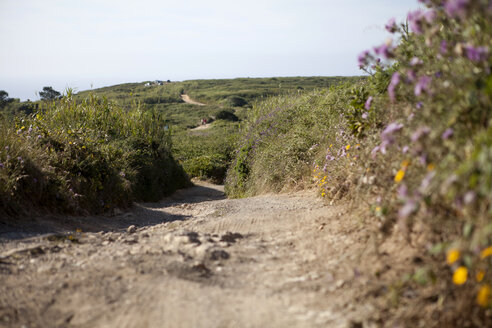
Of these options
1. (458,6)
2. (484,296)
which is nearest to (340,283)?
(484,296)

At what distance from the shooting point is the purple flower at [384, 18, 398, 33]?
341 cm

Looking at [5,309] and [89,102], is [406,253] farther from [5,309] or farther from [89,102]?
[89,102]

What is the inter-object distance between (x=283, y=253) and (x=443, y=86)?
2014mm

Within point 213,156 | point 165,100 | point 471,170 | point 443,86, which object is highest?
point 165,100

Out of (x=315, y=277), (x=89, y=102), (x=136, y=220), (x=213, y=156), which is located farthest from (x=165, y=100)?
(x=315, y=277)

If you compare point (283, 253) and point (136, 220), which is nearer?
point (283, 253)

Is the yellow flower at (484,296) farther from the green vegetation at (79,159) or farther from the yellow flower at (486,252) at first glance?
the green vegetation at (79,159)

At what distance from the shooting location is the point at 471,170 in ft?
6.39

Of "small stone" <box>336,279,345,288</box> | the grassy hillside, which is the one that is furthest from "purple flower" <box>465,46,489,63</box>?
the grassy hillside

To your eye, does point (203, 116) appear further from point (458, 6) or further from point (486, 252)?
point (486, 252)

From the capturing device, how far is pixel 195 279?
3012 mm

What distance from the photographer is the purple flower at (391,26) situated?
3408 mm

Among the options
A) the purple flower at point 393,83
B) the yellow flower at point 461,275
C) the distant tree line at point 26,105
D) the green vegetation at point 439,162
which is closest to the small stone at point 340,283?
the green vegetation at point 439,162

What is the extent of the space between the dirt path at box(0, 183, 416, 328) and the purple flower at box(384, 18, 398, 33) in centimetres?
177
